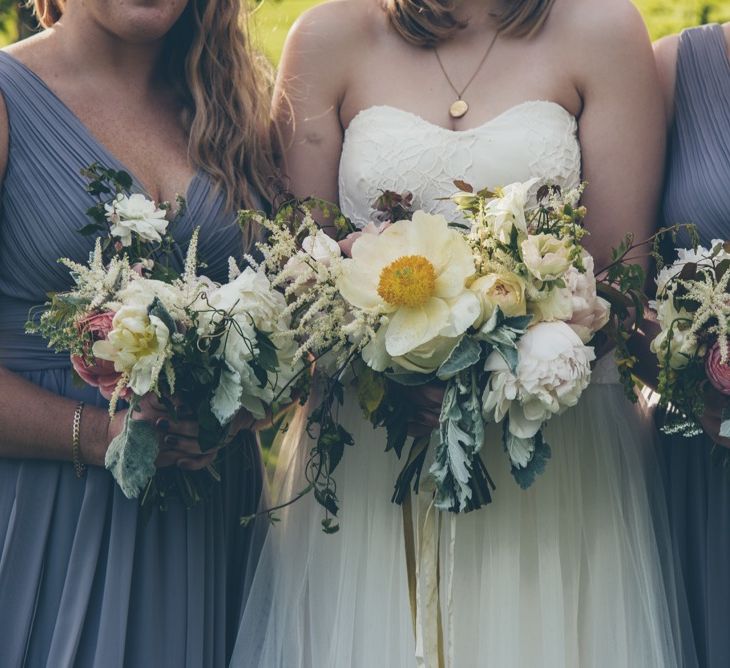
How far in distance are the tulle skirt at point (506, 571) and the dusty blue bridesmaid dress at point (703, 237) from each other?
0.30 feet

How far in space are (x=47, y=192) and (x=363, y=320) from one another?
982 mm

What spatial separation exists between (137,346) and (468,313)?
761mm

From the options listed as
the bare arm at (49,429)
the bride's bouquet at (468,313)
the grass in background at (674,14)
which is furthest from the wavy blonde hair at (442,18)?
the grass in background at (674,14)

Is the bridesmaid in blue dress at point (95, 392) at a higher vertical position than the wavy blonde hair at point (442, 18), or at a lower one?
lower

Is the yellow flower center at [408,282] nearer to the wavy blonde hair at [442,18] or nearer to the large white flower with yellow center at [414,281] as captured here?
the large white flower with yellow center at [414,281]

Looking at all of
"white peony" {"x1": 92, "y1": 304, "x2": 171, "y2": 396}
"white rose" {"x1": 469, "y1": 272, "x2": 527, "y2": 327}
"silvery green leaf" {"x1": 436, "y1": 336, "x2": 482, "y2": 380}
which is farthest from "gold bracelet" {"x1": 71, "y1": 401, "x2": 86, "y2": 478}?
"white rose" {"x1": 469, "y1": 272, "x2": 527, "y2": 327}

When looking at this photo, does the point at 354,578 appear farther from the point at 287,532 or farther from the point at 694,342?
the point at 694,342

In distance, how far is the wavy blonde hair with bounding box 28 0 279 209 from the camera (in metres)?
3.50

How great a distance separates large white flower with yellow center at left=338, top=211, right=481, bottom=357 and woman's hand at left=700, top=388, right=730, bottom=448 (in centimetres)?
66

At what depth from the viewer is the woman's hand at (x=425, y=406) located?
117 inches

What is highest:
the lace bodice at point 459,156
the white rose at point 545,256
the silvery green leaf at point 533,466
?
the lace bodice at point 459,156

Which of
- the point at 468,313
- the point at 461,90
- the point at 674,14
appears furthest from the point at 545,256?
the point at 674,14

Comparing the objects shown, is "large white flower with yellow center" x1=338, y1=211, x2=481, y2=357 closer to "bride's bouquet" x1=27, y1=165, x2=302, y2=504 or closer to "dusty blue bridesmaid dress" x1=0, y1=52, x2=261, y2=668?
"bride's bouquet" x1=27, y1=165, x2=302, y2=504

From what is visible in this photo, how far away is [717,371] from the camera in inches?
112
